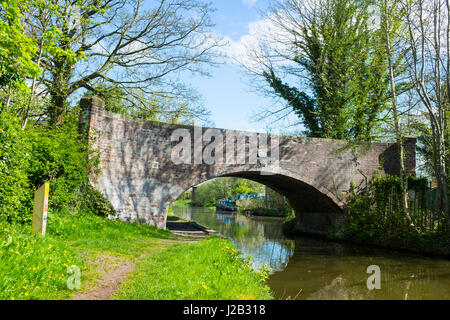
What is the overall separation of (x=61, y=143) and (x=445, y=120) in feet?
35.7

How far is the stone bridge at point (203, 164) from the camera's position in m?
9.20

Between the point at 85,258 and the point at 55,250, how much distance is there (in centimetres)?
47

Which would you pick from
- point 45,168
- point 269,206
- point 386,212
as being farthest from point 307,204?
point 269,206

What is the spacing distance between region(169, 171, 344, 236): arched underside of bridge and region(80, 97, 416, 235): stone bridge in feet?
0.15

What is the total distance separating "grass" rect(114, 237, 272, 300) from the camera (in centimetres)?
363

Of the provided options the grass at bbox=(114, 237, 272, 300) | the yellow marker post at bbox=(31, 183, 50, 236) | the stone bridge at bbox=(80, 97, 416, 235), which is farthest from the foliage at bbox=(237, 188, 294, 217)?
the yellow marker post at bbox=(31, 183, 50, 236)

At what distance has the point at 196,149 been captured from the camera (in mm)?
10258

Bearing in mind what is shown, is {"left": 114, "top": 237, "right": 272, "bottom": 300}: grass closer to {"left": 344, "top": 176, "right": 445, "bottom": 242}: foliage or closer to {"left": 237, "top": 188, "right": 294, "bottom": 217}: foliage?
{"left": 344, "top": 176, "right": 445, "bottom": 242}: foliage

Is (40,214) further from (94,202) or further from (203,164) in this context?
(203,164)

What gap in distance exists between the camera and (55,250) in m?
4.55

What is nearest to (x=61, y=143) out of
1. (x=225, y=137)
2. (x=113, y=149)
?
(x=113, y=149)
